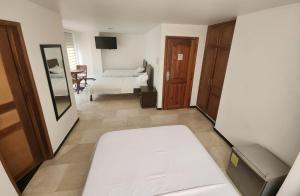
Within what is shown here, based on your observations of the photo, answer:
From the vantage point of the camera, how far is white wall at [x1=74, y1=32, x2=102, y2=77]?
6473 mm

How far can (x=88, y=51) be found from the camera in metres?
6.77

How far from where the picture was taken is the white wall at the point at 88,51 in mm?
6473

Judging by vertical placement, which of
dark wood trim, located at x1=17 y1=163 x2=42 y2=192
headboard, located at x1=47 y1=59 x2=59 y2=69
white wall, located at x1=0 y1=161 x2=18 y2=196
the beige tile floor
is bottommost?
dark wood trim, located at x1=17 y1=163 x2=42 y2=192

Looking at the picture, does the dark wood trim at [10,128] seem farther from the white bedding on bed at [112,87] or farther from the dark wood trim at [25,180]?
the white bedding on bed at [112,87]

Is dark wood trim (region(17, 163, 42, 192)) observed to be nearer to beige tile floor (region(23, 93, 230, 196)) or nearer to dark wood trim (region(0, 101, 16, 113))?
beige tile floor (region(23, 93, 230, 196))

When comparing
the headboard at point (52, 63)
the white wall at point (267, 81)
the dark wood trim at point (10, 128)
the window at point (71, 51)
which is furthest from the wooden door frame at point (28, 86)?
the window at point (71, 51)

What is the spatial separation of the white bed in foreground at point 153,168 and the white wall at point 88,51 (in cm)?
551

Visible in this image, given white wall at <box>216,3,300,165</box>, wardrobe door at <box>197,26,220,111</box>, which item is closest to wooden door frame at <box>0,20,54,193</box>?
white wall at <box>216,3,300,165</box>

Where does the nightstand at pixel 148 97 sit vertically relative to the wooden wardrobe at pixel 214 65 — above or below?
below

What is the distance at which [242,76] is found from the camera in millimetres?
2391

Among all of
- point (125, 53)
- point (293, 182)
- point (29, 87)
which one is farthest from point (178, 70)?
point (125, 53)

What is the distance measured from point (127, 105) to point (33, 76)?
2.67m

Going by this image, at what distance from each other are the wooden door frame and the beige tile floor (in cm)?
30

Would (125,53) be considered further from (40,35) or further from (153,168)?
(153,168)
